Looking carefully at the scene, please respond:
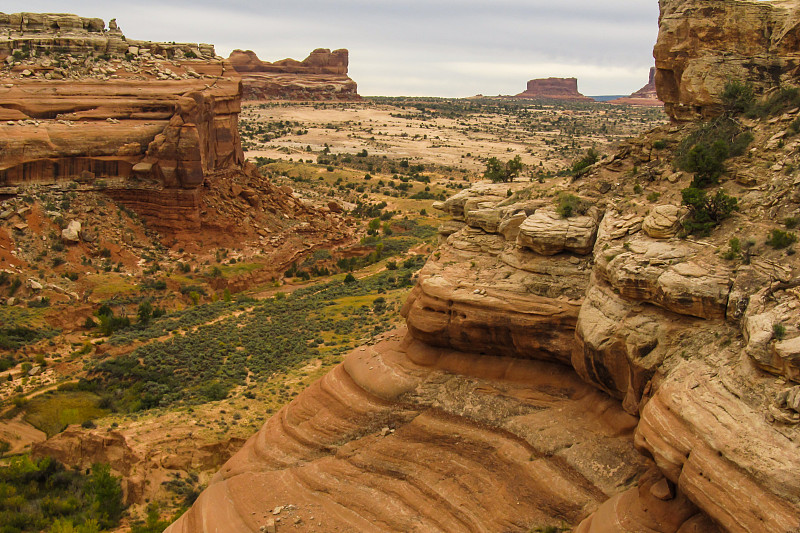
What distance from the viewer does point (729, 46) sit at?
1739 cm

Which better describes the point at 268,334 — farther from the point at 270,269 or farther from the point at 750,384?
the point at 750,384

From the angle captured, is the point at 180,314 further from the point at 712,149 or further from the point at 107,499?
the point at 712,149

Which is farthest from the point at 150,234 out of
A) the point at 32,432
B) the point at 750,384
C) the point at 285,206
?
the point at 750,384

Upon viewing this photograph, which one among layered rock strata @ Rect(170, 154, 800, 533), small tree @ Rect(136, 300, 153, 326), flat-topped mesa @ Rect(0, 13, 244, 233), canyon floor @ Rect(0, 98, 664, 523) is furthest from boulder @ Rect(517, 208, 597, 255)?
flat-topped mesa @ Rect(0, 13, 244, 233)

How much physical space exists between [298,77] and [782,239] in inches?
6895

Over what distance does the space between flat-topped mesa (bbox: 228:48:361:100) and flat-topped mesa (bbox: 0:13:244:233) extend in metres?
117

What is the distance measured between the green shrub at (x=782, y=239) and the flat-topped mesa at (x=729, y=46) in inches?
232

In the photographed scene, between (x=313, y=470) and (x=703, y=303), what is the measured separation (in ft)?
31.6

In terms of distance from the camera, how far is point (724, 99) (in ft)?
56.3

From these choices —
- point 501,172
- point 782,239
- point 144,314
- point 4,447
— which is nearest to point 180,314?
point 144,314

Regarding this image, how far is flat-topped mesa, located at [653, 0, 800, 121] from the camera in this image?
1688cm

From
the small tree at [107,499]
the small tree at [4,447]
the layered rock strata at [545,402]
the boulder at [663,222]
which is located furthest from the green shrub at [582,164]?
the small tree at [4,447]

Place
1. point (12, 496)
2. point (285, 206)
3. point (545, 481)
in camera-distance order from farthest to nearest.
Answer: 1. point (285, 206)
2. point (12, 496)
3. point (545, 481)

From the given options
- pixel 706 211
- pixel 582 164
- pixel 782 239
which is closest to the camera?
pixel 782 239
